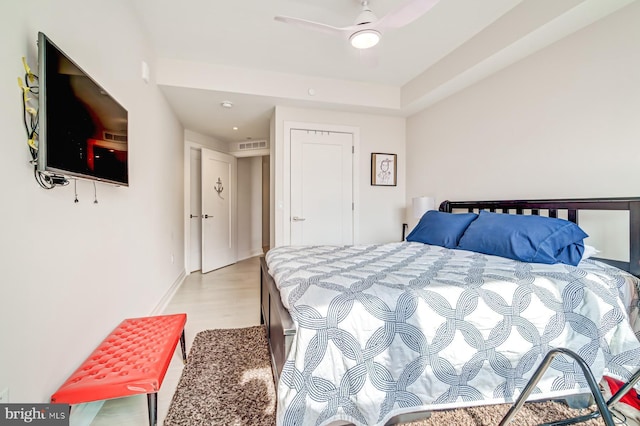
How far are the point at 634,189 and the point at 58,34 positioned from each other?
3.31 m

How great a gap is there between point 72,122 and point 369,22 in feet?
6.05

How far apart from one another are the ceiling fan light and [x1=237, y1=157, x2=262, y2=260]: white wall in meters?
4.36

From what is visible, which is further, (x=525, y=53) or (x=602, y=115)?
(x=525, y=53)

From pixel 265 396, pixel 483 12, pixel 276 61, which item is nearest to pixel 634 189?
pixel 483 12

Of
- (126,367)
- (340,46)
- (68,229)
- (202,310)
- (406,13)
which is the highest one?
(340,46)

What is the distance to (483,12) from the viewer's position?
222cm

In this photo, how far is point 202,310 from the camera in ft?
9.45

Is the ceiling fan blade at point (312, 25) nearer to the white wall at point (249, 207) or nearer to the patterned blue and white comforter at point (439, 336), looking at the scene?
the patterned blue and white comforter at point (439, 336)

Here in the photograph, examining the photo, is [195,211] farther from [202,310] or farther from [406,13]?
[406,13]

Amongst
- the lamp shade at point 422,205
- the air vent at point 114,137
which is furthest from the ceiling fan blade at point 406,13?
the lamp shade at point 422,205

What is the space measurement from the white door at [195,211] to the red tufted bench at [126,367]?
3161 millimetres

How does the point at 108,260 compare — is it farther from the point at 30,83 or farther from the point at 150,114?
the point at 150,114

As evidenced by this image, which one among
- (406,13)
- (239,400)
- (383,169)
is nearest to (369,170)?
(383,169)

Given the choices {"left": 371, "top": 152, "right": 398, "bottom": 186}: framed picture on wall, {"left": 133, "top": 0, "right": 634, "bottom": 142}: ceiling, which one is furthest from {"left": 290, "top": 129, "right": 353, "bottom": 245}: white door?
{"left": 133, "top": 0, "right": 634, "bottom": 142}: ceiling
